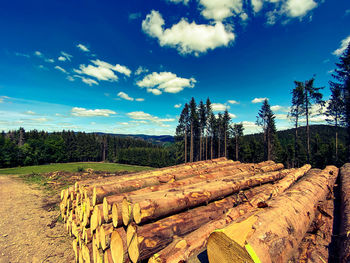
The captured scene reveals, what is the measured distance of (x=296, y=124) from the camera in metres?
19.8

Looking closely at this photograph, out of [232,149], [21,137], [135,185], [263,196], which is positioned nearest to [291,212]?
[263,196]

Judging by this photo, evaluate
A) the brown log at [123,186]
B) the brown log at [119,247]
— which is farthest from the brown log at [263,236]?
the brown log at [123,186]

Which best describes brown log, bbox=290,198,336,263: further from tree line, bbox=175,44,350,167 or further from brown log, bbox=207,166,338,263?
tree line, bbox=175,44,350,167

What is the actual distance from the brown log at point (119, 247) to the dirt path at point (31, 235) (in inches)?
131

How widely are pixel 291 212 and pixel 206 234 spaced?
1634 mm

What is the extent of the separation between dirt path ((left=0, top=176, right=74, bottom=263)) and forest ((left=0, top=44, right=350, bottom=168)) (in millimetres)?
21665

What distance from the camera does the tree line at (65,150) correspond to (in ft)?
146

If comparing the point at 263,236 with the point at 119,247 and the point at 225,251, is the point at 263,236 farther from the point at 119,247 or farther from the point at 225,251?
the point at 119,247

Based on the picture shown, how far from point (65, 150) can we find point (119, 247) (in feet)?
244

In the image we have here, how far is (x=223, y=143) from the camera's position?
3788 centimetres

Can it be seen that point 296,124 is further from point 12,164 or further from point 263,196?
point 12,164

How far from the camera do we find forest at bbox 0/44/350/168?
60.6 feet

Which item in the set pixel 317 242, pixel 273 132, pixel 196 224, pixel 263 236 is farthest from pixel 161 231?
pixel 273 132

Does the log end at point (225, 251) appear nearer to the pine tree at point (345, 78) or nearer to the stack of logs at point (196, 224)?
the stack of logs at point (196, 224)
